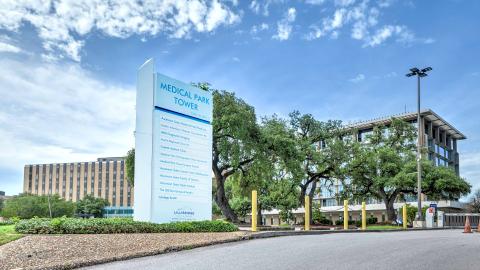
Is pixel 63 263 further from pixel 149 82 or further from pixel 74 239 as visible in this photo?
pixel 149 82

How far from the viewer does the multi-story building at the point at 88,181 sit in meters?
147

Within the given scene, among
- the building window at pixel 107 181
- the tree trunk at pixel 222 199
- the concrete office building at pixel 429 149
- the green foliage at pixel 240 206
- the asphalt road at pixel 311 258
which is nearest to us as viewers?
the asphalt road at pixel 311 258

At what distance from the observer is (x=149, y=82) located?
18516mm

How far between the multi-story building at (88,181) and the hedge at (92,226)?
128 meters

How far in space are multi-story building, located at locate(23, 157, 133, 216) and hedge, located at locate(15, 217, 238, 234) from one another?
5059 inches

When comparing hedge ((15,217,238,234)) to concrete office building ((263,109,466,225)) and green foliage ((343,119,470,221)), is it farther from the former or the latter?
concrete office building ((263,109,466,225))

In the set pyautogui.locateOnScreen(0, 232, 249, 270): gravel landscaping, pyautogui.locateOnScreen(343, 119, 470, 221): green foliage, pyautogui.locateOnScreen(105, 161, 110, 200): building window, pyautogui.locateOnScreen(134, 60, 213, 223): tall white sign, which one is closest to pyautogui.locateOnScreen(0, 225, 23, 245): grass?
pyautogui.locateOnScreen(0, 232, 249, 270): gravel landscaping

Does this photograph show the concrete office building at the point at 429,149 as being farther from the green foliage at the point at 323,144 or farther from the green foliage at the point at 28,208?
the green foliage at the point at 323,144

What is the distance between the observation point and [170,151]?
61.9 ft

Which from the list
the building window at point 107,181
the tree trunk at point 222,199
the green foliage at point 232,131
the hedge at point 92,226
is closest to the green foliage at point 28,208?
the building window at point 107,181

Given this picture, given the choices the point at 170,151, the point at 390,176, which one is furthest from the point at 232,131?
the point at 390,176

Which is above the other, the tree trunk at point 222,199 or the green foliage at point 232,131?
the green foliage at point 232,131

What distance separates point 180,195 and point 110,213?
4891 inches

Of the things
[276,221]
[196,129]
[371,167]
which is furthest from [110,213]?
[196,129]
